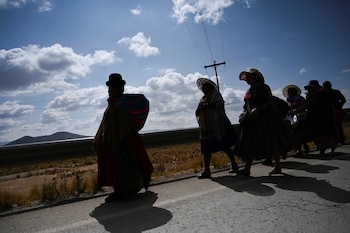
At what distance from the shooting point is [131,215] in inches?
159

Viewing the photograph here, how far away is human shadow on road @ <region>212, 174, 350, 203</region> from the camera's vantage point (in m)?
4.40

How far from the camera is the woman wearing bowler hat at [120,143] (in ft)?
16.3

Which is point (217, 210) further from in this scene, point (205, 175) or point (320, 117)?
point (320, 117)

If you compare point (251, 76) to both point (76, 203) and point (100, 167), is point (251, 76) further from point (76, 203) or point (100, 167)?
point (76, 203)

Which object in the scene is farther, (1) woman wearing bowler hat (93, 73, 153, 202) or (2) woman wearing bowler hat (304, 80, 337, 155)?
(2) woman wearing bowler hat (304, 80, 337, 155)

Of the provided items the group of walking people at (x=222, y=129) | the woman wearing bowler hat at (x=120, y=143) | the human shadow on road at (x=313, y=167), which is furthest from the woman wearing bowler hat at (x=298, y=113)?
the woman wearing bowler hat at (x=120, y=143)

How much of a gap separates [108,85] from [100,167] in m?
1.36

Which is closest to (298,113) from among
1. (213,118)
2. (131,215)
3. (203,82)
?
(213,118)

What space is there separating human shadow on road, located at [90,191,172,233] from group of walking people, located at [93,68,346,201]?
0.35 metres

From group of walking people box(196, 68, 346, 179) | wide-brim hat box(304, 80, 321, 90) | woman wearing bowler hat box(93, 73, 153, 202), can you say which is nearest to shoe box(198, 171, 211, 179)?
group of walking people box(196, 68, 346, 179)

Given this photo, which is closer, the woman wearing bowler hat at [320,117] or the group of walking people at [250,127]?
the group of walking people at [250,127]

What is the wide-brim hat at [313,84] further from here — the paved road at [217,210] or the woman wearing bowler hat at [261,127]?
the paved road at [217,210]

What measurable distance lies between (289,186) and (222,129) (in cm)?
210

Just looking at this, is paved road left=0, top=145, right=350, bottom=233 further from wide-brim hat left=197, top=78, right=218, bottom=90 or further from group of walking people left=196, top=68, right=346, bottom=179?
wide-brim hat left=197, top=78, right=218, bottom=90
